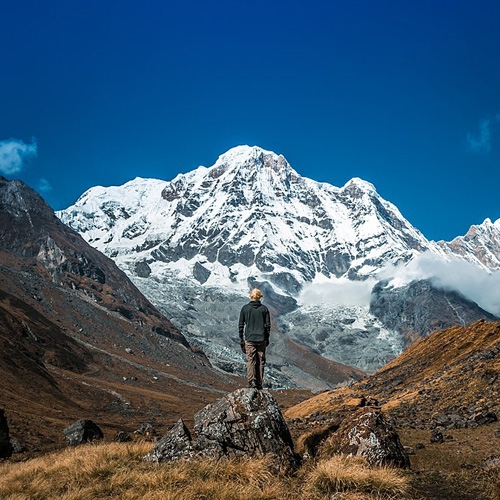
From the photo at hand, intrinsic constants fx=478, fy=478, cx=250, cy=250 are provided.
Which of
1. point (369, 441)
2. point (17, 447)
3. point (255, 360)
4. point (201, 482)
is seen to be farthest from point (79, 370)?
point (201, 482)

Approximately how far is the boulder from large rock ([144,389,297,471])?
839 inches

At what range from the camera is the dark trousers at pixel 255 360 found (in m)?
14.7

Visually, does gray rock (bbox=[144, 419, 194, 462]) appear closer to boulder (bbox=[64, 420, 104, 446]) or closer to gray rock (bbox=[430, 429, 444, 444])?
gray rock (bbox=[430, 429, 444, 444])

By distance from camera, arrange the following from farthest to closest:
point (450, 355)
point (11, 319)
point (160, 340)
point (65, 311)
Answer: point (160, 340)
point (65, 311)
point (11, 319)
point (450, 355)

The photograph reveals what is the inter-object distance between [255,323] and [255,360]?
3.79 feet

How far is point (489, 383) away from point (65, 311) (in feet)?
493

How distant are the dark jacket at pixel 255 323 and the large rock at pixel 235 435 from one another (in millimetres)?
1953

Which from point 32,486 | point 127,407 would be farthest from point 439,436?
point 127,407

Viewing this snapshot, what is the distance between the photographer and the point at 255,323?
14.7 metres

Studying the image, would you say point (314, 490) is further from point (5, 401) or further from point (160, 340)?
point (160, 340)

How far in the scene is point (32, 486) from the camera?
10.9 metres

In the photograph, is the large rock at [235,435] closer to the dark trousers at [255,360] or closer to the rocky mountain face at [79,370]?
the dark trousers at [255,360]

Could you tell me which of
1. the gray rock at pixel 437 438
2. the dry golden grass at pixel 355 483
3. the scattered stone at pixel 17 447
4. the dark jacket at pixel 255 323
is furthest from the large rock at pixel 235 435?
the scattered stone at pixel 17 447

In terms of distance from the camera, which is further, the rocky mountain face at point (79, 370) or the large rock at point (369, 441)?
the rocky mountain face at point (79, 370)
